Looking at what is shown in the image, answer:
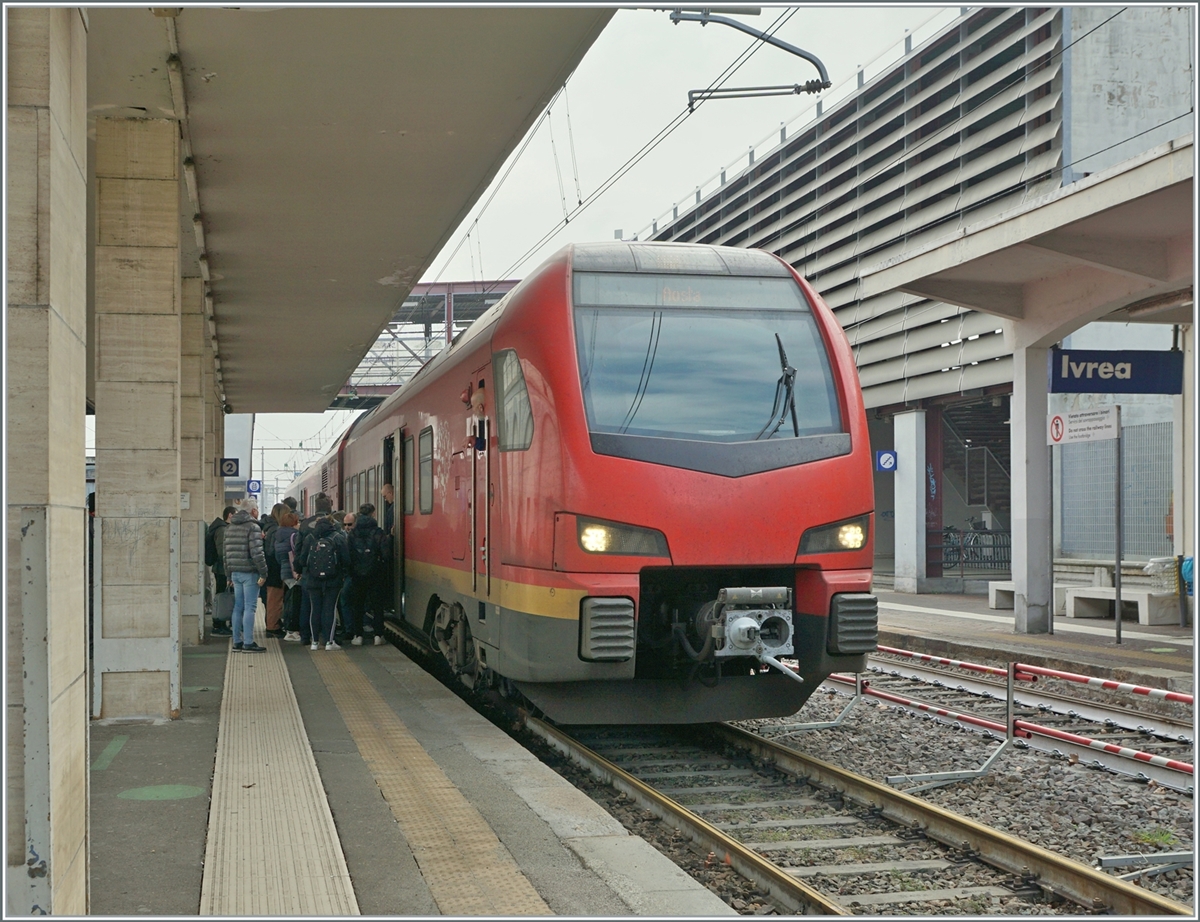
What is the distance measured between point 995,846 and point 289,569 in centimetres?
1068

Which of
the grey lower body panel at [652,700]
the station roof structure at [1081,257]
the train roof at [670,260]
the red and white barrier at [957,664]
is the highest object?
the station roof structure at [1081,257]

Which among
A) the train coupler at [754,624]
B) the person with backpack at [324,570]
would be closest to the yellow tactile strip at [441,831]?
the train coupler at [754,624]

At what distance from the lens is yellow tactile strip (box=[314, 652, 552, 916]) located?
4.70m

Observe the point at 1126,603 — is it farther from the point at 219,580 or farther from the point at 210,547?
the point at 210,547

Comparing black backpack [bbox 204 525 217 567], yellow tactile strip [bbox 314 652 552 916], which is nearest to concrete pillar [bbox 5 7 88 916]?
yellow tactile strip [bbox 314 652 552 916]

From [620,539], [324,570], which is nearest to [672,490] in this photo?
[620,539]

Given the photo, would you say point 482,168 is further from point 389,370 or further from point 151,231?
point 389,370

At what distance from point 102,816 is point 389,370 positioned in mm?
36112

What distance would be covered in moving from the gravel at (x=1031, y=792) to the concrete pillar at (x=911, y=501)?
45.7 feet

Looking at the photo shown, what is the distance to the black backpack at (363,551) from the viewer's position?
533 inches

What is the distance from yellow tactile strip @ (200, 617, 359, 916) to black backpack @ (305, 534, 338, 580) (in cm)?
417

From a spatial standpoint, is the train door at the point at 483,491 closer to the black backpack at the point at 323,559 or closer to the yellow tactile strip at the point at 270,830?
the yellow tactile strip at the point at 270,830

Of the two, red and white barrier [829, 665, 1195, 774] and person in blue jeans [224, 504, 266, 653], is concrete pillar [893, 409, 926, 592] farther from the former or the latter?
person in blue jeans [224, 504, 266, 653]

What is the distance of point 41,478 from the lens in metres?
3.68
